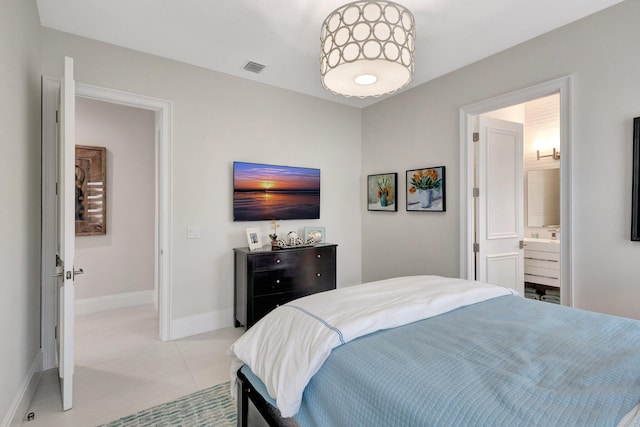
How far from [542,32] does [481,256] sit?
6.71 feet

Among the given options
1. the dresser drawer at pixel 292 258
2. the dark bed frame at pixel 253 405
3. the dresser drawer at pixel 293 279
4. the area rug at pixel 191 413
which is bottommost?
the area rug at pixel 191 413

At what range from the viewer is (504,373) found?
1108mm

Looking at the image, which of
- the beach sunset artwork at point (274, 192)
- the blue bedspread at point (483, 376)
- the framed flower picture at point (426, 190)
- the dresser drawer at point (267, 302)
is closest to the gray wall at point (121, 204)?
the beach sunset artwork at point (274, 192)

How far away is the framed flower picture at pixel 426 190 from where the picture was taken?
11.7 feet

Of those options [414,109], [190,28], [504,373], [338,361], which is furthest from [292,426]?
[414,109]

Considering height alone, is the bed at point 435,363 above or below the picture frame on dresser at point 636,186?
below

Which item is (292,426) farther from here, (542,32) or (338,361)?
(542,32)

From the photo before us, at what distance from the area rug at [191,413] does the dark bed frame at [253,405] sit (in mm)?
332

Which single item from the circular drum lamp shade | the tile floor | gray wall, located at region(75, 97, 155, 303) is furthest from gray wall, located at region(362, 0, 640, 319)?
gray wall, located at region(75, 97, 155, 303)

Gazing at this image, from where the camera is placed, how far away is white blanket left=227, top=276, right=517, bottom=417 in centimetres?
127

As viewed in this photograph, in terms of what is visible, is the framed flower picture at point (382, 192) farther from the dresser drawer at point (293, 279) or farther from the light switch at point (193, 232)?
the light switch at point (193, 232)

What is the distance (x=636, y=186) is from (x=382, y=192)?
2.43 m

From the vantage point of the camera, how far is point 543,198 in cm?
466

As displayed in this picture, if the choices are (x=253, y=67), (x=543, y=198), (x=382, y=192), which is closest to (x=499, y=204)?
(x=382, y=192)
